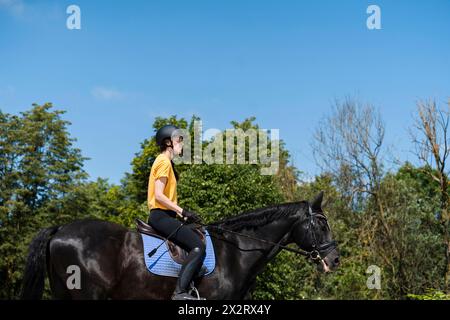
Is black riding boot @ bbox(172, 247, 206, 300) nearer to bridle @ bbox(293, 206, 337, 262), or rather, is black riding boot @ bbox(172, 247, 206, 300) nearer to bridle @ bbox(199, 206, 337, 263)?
bridle @ bbox(199, 206, 337, 263)

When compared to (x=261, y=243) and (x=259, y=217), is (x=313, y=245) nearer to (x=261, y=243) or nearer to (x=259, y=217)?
(x=261, y=243)

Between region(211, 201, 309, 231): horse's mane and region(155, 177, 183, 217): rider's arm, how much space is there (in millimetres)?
1041

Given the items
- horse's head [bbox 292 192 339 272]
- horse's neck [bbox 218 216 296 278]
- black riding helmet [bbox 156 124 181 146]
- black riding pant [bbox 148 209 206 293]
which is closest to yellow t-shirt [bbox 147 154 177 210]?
black riding pant [bbox 148 209 206 293]

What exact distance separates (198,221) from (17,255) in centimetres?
3253

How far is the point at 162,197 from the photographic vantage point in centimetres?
732

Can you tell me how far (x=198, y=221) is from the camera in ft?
24.9

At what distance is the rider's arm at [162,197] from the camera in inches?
288

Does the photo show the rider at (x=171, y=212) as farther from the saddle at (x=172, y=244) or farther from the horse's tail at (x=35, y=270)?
the horse's tail at (x=35, y=270)

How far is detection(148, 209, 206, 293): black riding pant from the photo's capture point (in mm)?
7215

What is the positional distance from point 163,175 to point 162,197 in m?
0.31

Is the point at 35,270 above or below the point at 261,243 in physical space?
below

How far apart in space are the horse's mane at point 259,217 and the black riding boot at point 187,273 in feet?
3.07

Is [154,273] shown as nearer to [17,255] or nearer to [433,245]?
[433,245]

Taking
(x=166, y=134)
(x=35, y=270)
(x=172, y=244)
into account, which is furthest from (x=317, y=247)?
(x=35, y=270)
